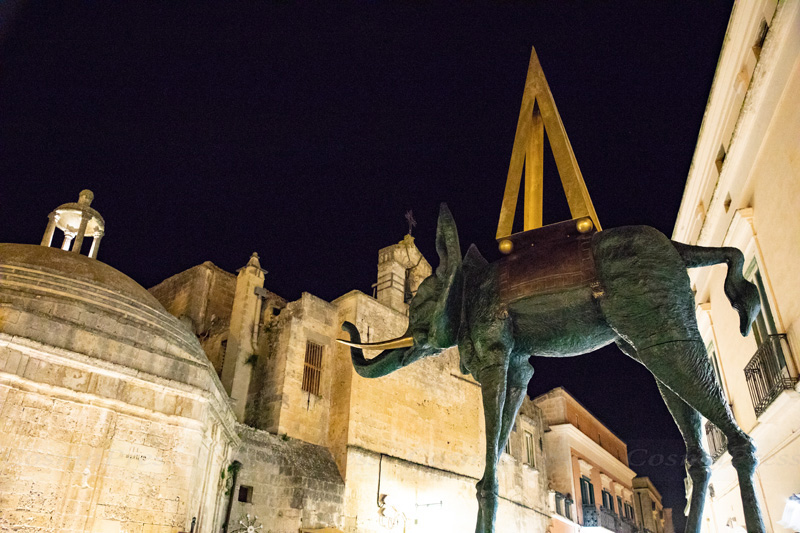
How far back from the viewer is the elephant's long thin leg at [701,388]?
3.32 metres

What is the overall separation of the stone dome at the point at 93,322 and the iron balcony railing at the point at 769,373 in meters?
9.57

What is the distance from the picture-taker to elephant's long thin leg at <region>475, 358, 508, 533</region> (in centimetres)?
381

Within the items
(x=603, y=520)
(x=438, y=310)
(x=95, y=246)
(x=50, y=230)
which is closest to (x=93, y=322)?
(x=95, y=246)

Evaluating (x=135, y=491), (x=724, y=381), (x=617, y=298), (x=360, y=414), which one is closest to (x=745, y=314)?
(x=617, y=298)

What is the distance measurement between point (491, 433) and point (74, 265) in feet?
42.5

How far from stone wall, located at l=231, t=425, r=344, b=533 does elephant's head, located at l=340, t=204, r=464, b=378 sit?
1223 cm

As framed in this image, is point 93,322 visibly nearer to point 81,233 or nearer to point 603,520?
point 81,233

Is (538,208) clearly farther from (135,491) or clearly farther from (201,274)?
(201,274)

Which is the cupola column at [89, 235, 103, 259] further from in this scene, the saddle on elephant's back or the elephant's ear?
the saddle on elephant's back

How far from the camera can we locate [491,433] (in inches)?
157

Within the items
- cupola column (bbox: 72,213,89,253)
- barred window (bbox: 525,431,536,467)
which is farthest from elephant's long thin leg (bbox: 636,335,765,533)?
barred window (bbox: 525,431,536,467)

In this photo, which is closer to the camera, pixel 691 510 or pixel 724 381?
pixel 691 510

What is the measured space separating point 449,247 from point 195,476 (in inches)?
368

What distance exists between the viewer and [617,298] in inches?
149
